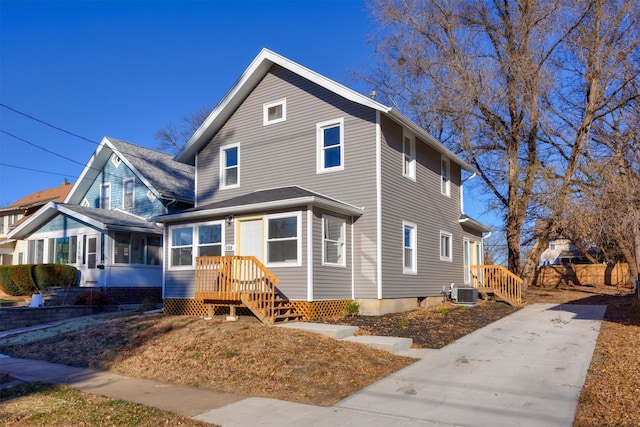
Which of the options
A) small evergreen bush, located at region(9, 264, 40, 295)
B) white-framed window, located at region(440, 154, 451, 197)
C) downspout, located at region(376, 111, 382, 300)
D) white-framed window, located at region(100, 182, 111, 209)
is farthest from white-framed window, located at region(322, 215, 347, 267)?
white-framed window, located at region(100, 182, 111, 209)

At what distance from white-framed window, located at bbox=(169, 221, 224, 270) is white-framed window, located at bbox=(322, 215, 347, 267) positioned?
3.14m

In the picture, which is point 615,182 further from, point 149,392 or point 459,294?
point 149,392

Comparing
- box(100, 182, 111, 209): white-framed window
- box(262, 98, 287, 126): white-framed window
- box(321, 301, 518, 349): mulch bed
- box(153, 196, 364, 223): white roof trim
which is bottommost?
box(321, 301, 518, 349): mulch bed

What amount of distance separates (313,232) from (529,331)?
18.3ft

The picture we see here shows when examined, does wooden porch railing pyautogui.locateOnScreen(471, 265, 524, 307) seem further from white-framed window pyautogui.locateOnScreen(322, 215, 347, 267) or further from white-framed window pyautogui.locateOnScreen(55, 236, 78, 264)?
white-framed window pyautogui.locateOnScreen(55, 236, 78, 264)

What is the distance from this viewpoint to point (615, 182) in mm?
17109

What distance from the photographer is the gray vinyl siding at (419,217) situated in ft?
48.9

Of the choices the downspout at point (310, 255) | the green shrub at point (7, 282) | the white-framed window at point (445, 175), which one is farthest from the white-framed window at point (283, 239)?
the green shrub at point (7, 282)

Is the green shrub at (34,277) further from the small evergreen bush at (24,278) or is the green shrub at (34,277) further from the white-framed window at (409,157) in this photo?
the white-framed window at (409,157)

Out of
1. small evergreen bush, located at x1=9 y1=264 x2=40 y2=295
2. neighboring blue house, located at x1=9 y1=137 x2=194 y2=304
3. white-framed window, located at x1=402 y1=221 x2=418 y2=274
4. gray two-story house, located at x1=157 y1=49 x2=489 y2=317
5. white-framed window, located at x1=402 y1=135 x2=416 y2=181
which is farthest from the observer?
small evergreen bush, located at x1=9 y1=264 x2=40 y2=295

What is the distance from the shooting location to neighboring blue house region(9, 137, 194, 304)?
20484mm

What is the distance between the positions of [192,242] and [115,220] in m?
6.61

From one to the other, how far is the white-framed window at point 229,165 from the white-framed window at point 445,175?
7248 mm

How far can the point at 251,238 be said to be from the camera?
14.6 m
